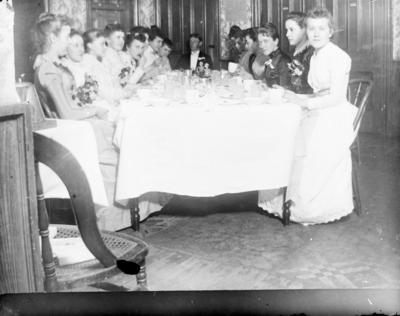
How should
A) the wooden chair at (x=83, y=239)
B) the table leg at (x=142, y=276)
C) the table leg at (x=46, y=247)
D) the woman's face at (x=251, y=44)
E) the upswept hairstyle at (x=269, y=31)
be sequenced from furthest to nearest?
the woman's face at (x=251, y=44)
the upswept hairstyle at (x=269, y=31)
the table leg at (x=142, y=276)
the table leg at (x=46, y=247)
the wooden chair at (x=83, y=239)

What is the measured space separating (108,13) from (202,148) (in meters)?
3.15

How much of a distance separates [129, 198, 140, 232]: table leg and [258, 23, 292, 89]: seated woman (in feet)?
5.32

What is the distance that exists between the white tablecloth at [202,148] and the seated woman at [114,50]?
2.12m

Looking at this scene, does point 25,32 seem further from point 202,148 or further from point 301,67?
point 301,67

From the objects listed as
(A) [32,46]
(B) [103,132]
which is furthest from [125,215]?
(A) [32,46]

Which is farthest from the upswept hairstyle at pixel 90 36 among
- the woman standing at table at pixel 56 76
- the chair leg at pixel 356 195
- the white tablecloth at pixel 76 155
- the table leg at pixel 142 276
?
the table leg at pixel 142 276

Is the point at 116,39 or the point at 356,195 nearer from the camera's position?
the point at 356,195

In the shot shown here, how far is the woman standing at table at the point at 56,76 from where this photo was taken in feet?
9.93

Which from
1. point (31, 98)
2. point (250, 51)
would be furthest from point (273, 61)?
point (31, 98)

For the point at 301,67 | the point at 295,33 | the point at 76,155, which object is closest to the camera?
the point at 76,155

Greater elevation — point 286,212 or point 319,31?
point 319,31

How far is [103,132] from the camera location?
3146 mm

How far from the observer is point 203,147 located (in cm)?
296

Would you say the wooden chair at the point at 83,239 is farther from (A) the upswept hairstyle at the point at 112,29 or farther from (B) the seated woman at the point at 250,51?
(B) the seated woman at the point at 250,51
